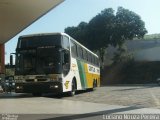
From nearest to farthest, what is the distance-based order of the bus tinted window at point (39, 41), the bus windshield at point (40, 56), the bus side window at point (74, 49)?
the bus windshield at point (40, 56), the bus tinted window at point (39, 41), the bus side window at point (74, 49)

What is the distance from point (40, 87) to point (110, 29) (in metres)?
48.2

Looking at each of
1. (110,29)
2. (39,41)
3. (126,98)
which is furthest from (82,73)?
(110,29)

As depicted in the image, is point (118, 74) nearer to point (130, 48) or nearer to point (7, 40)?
point (130, 48)

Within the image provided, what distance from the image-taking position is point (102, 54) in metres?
72.9

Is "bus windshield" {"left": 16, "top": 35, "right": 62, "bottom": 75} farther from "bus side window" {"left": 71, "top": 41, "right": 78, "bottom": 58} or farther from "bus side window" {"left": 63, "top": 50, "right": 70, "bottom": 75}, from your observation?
"bus side window" {"left": 71, "top": 41, "right": 78, "bottom": 58}

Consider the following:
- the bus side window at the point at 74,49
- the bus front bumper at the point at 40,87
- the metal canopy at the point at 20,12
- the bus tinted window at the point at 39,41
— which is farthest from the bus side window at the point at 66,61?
the metal canopy at the point at 20,12

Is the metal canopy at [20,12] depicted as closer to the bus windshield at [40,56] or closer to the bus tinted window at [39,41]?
the bus tinted window at [39,41]

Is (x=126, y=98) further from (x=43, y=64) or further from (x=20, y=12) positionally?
(x=20, y=12)

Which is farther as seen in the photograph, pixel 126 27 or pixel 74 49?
pixel 126 27

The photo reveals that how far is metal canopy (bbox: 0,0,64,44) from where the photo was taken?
2528 centimetres

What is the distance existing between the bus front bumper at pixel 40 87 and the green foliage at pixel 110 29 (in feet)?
156

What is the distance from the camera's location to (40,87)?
21203 millimetres

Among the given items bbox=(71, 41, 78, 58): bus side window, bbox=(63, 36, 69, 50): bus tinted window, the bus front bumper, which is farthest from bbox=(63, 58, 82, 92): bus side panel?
bbox=(63, 36, 69, 50): bus tinted window

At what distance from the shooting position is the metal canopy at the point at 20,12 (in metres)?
25.3
